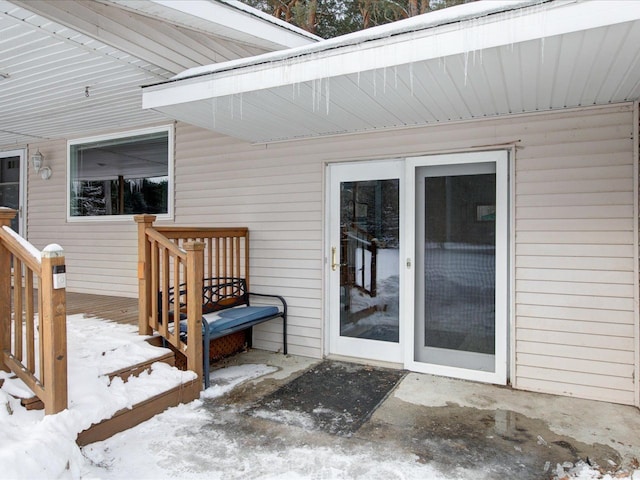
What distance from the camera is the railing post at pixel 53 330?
2322mm

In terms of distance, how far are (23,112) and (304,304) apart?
13.3 feet

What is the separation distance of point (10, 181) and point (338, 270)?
588cm

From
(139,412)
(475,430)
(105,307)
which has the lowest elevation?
(475,430)

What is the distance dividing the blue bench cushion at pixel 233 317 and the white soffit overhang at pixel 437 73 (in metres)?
1.78

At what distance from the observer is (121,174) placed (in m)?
5.73

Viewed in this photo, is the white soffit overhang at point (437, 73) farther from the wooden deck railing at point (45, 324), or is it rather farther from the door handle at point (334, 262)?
the wooden deck railing at point (45, 324)

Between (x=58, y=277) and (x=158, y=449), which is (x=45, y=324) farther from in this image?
(x=158, y=449)

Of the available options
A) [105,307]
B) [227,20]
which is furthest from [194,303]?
[227,20]

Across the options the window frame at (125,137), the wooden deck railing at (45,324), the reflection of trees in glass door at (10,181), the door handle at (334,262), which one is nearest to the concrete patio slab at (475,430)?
the wooden deck railing at (45,324)

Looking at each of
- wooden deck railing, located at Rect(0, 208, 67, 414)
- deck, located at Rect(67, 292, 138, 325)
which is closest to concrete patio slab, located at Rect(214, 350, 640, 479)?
wooden deck railing, located at Rect(0, 208, 67, 414)

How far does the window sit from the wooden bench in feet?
5.11

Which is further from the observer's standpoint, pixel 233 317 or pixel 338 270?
pixel 338 270

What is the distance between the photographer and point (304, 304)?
14.8ft

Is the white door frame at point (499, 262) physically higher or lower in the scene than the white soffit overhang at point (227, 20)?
lower
